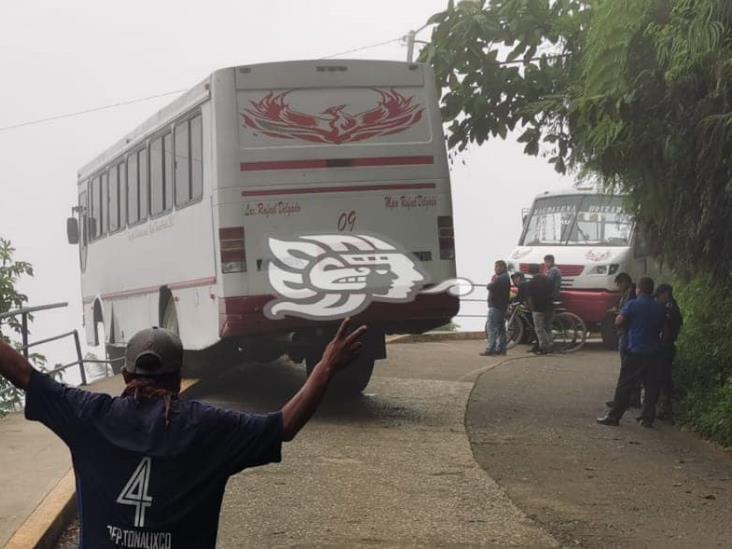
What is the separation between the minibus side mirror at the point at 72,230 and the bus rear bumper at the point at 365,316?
1018cm

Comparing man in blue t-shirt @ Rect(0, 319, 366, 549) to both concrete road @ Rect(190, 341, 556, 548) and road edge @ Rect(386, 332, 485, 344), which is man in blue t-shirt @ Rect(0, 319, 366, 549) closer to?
concrete road @ Rect(190, 341, 556, 548)

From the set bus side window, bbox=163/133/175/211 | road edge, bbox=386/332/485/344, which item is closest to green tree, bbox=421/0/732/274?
bus side window, bbox=163/133/175/211

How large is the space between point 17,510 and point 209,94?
19.5ft

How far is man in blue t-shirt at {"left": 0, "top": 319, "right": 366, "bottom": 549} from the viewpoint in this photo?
3.92 meters

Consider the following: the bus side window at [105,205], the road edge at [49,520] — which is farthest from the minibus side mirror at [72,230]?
the road edge at [49,520]

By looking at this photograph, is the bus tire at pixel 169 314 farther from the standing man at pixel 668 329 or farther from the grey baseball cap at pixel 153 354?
the grey baseball cap at pixel 153 354

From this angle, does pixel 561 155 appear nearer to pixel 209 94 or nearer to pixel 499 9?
pixel 499 9

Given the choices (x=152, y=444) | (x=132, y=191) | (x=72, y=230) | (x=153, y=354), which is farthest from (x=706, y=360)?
(x=152, y=444)

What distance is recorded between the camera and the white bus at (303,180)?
1353 centimetres

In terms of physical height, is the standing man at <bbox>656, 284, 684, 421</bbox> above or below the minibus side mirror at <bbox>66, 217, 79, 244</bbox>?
below

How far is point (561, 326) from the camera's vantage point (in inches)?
948

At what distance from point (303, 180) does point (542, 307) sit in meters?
10.0

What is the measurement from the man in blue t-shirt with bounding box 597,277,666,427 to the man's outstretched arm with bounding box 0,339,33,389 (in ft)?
36.5

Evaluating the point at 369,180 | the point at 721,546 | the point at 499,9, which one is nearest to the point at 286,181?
the point at 369,180
